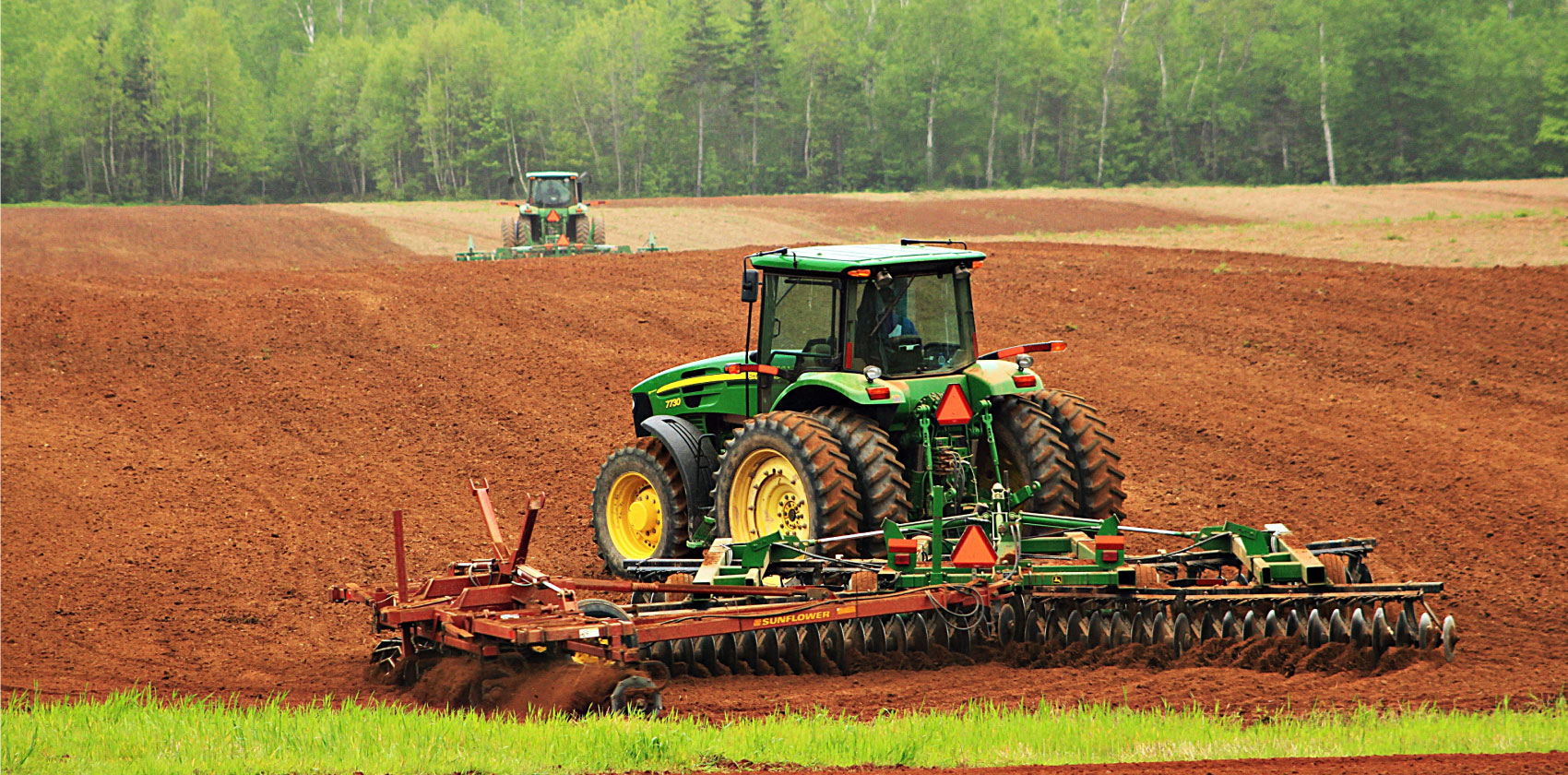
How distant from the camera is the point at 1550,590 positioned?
9.84 m

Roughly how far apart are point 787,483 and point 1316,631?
325 cm

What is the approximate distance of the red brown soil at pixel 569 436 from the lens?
890cm

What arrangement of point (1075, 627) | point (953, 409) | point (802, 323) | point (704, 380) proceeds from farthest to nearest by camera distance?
1. point (704, 380)
2. point (802, 323)
3. point (953, 409)
4. point (1075, 627)

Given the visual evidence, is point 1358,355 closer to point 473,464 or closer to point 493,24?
point 473,464

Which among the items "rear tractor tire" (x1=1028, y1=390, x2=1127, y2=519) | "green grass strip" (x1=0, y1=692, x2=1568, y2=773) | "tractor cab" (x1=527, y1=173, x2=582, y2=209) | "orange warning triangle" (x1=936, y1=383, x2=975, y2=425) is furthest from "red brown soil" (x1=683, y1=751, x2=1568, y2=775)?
"tractor cab" (x1=527, y1=173, x2=582, y2=209)

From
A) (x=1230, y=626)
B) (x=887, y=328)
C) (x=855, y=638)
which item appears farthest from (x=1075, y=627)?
(x=887, y=328)

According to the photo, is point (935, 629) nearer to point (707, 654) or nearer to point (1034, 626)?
point (1034, 626)

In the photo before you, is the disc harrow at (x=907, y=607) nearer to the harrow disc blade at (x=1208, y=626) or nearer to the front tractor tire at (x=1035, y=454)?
the harrow disc blade at (x=1208, y=626)

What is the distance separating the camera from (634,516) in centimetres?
1091

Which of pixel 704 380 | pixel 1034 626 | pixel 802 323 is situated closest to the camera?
pixel 1034 626

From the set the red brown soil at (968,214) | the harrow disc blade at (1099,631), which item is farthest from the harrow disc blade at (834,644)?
the red brown soil at (968,214)

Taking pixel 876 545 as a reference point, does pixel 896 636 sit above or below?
below

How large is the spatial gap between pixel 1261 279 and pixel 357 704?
1748cm

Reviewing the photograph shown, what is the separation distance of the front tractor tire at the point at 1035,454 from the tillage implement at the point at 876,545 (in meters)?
0.01
